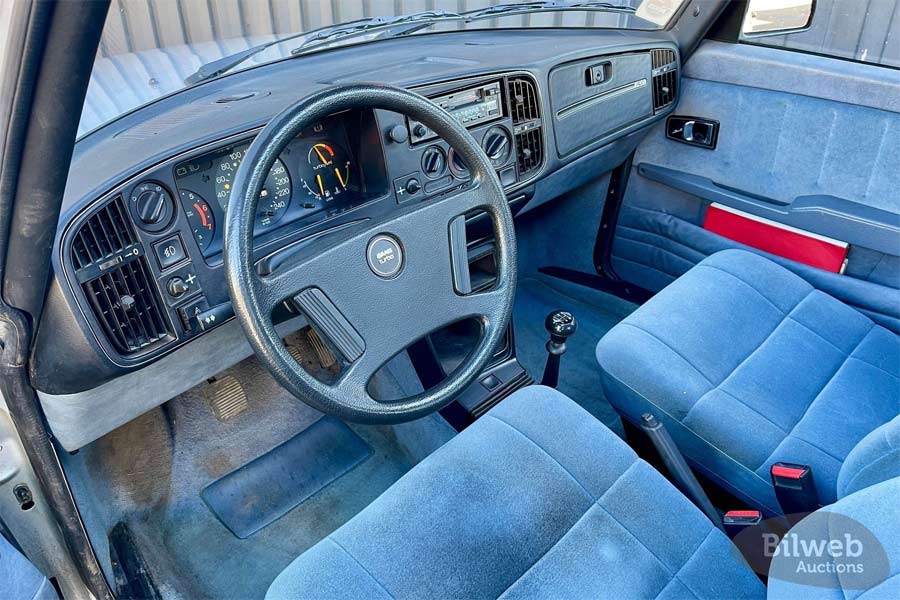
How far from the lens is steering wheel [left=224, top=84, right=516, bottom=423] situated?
103 centimetres

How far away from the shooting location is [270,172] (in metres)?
1.31

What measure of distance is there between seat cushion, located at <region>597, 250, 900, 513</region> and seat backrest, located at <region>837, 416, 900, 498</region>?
0.83 feet

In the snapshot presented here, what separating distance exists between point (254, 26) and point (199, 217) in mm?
799

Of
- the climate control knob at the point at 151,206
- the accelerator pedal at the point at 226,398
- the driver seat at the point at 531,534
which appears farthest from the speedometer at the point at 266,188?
the accelerator pedal at the point at 226,398

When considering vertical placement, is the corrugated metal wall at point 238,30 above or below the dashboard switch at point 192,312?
above

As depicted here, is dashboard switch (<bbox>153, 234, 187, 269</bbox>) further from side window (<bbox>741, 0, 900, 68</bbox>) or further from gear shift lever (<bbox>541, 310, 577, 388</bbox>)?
side window (<bbox>741, 0, 900, 68</bbox>)

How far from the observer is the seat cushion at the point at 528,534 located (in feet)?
3.41

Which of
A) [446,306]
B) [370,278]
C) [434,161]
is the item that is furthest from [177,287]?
[434,161]

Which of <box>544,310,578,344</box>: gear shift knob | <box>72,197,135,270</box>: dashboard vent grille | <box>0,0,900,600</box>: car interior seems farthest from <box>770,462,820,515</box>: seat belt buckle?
<box>72,197,135,270</box>: dashboard vent grille

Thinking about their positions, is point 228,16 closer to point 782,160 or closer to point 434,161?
point 434,161

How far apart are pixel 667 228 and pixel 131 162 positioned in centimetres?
171

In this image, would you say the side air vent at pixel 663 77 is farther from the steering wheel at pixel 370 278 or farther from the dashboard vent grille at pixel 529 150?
the steering wheel at pixel 370 278

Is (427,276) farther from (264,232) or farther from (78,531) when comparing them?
(78,531)

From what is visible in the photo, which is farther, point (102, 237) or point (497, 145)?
point (497, 145)
